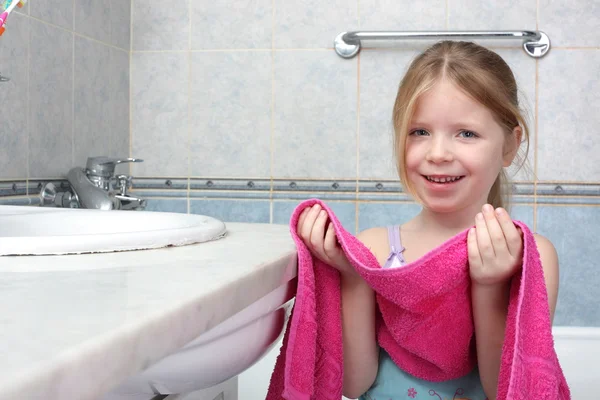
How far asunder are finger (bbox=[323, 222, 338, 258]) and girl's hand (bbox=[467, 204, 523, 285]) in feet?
0.46

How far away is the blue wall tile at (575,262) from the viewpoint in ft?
6.24

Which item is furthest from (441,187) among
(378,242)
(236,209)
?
(236,209)

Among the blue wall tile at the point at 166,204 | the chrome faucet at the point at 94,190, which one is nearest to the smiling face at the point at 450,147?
the chrome faucet at the point at 94,190

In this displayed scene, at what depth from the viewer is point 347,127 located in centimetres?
194

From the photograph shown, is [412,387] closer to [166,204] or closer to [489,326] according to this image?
[489,326]

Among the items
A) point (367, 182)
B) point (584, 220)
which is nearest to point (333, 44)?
point (367, 182)

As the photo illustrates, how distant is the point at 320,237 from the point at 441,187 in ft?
0.81

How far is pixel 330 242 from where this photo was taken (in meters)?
0.72

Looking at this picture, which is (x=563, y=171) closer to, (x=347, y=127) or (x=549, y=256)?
(x=347, y=127)

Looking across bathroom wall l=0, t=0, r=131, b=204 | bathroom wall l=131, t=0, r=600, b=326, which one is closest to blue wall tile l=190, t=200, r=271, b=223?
bathroom wall l=131, t=0, r=600, b=326

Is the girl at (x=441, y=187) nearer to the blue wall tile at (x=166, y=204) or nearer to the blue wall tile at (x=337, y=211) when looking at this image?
the blue wall tile at (x=337, y=211)

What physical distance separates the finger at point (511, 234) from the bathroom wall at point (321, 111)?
1267mm

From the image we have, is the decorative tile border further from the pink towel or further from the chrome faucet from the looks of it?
the pink towel

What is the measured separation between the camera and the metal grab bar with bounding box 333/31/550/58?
1.80 metres
